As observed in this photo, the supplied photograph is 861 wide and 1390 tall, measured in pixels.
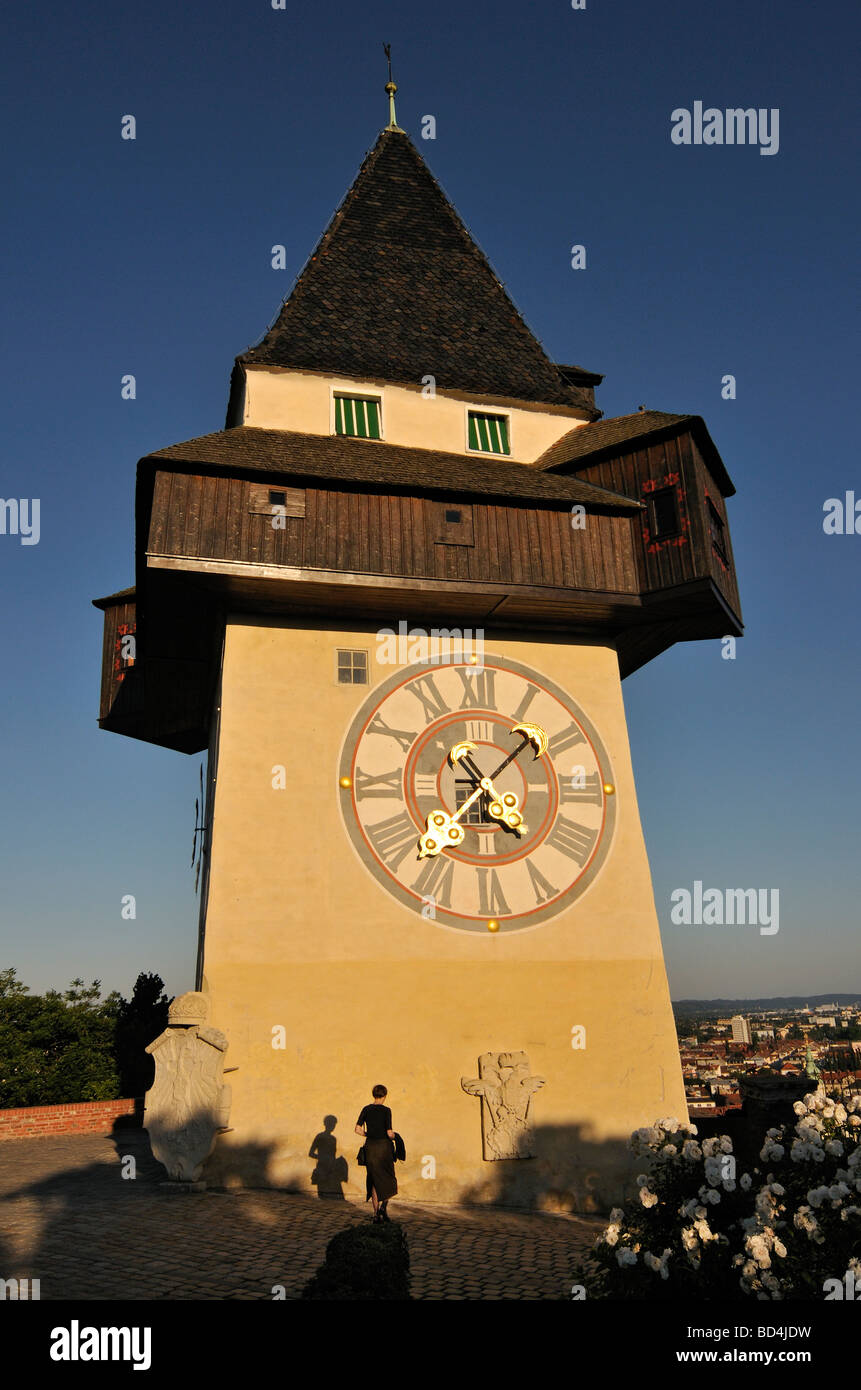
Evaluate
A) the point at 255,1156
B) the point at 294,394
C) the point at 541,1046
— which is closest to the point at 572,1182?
the point at 541,1046

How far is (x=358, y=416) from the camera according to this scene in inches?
718

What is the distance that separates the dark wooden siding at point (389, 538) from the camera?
15023mm

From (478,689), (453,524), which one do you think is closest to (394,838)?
(478,689)

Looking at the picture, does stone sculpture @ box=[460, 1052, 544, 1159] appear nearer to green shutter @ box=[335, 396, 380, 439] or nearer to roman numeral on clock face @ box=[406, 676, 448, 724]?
roman numeral on clock face @ box=[406, 676, 448, 724]

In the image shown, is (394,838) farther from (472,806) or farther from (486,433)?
(486,433)

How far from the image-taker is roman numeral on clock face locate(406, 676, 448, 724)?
15.7 metres

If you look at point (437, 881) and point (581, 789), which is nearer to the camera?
point (437, 881)

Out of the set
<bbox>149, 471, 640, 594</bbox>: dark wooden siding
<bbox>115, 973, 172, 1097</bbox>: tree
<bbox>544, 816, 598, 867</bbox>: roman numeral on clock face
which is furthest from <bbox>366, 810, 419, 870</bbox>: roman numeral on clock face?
<bbox>115, 973, 172, 1097</bbox>: tree

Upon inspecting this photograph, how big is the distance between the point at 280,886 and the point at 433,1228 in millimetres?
4731

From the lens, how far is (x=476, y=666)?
16.3m

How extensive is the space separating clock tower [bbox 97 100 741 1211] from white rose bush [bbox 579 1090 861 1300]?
262 inches

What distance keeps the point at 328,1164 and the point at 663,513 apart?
35.5ft
